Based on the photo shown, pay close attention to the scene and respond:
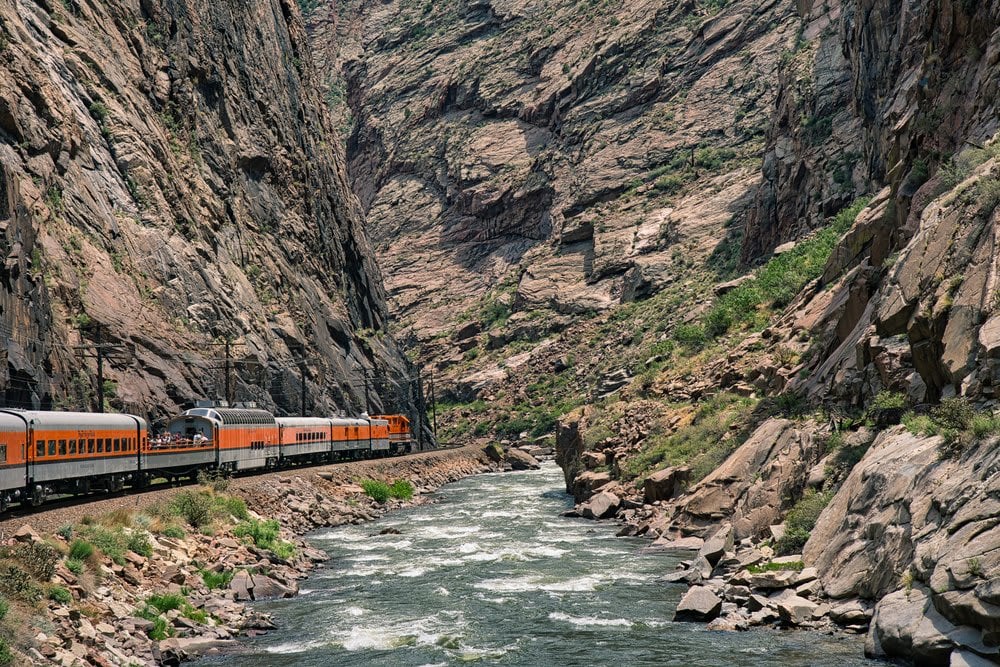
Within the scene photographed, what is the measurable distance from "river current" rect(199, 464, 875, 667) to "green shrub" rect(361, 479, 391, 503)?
43.3 feet

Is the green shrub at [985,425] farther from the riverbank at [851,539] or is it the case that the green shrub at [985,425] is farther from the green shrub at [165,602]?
the green shrub at [165,602]

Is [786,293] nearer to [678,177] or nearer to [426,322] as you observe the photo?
[678,177]

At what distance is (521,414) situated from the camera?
10525cm

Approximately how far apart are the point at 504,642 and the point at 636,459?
24126 mm

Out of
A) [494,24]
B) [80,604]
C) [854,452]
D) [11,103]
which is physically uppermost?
[494,24]

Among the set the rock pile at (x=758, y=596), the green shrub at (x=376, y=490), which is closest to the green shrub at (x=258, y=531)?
the rock pile at (x=758, y=596)

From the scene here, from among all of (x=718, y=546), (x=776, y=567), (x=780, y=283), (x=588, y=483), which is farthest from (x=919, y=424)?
(x=780, y=283)

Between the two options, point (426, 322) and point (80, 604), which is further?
point (426, 322)

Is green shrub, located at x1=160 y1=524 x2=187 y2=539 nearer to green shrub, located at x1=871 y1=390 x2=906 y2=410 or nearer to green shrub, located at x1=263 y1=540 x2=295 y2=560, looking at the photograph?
green shrub, located at x1=263 y1=540 x2=295 y2=560

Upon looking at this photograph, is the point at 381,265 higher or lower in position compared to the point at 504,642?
higher

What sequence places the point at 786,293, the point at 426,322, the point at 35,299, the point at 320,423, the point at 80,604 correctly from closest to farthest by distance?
the point at 80,604 < the point at 35,299 < the point at 786,293 < the point at 320,423 < the point at 426,322

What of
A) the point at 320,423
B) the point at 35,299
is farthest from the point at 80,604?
the point at 320,423

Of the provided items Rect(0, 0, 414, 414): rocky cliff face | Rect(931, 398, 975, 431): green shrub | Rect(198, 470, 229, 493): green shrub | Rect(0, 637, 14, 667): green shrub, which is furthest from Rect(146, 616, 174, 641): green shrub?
Rect(0, 0, 414, 414): rocky cliff face

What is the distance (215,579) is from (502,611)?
7.42 m
